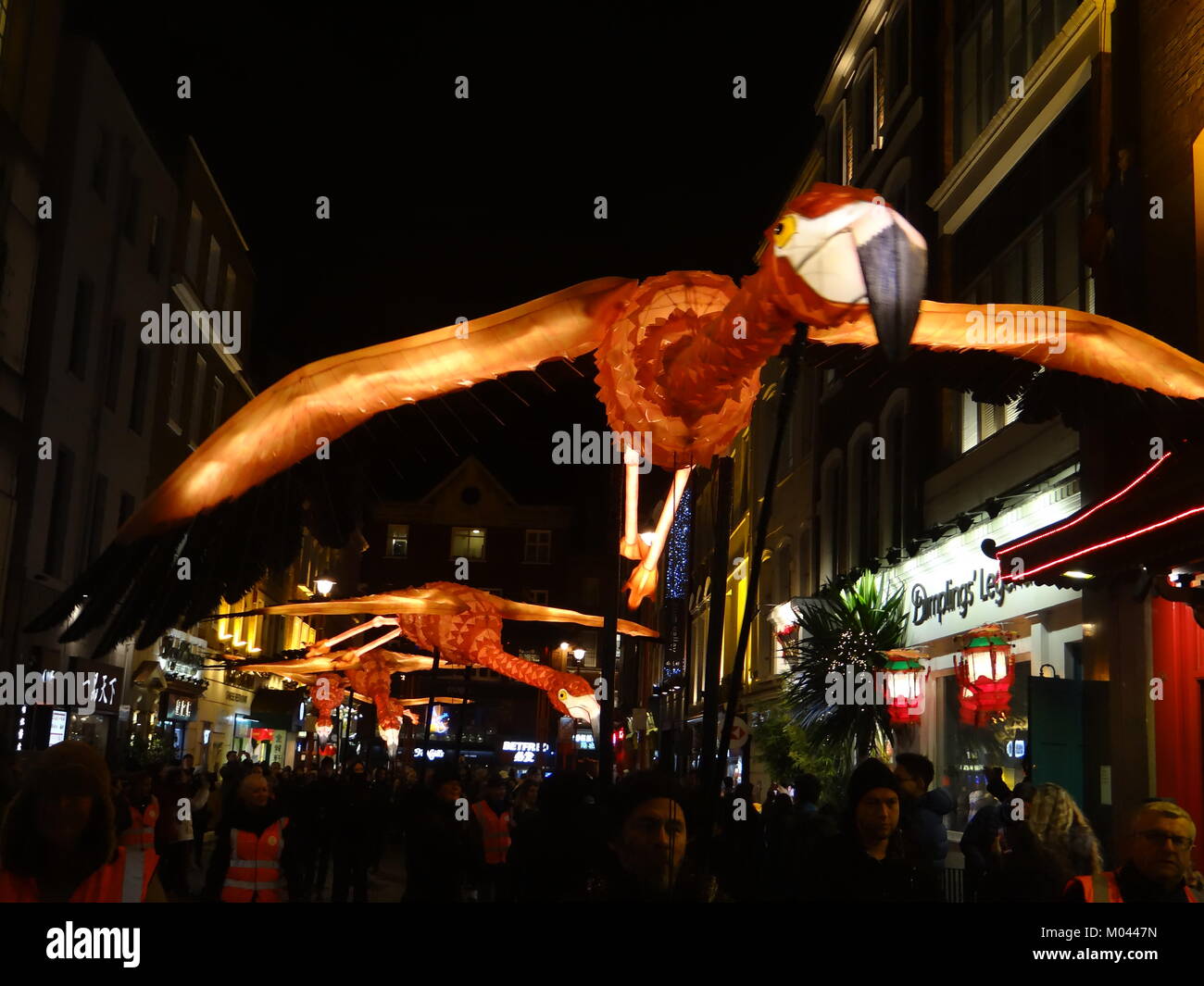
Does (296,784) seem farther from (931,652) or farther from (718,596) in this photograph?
(718,596)

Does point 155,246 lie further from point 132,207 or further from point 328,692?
point 328,692

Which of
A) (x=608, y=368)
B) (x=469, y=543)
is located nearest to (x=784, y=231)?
(x=608, y=368)

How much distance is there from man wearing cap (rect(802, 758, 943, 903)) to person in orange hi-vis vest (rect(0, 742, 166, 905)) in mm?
1923

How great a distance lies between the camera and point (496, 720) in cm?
6731

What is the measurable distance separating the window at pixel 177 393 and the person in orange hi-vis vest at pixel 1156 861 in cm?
2746

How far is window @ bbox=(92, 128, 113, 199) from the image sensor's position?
23.1 meters

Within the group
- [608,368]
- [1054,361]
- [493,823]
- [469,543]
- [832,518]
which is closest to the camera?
[608,368]

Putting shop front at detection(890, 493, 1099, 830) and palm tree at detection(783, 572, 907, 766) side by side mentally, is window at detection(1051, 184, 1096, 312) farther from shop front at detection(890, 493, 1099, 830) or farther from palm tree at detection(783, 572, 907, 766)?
palm tree at detection(783, 572, 907, 766)

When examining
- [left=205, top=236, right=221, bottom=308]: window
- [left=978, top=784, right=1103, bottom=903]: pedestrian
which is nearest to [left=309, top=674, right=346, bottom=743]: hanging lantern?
[left=205, top=236, right=221, bottom=308]: window

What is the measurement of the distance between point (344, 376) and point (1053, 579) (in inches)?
348

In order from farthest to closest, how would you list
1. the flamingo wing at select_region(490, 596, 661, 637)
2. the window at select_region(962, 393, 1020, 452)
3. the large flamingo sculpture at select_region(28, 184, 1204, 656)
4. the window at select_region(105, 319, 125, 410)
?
1. the window at select_region(105, 319, 125, 410)
2. the window at select_region(962, 393, 1020, 452)
3. the flamingo wing at select_region(490, 596, 661, 637)
4. the large flamingo sculpture at select_region(28, 184, 1204, 656)

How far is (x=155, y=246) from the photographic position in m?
26.9

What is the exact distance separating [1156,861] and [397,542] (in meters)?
70.9

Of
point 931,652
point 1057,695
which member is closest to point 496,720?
point 931,652
